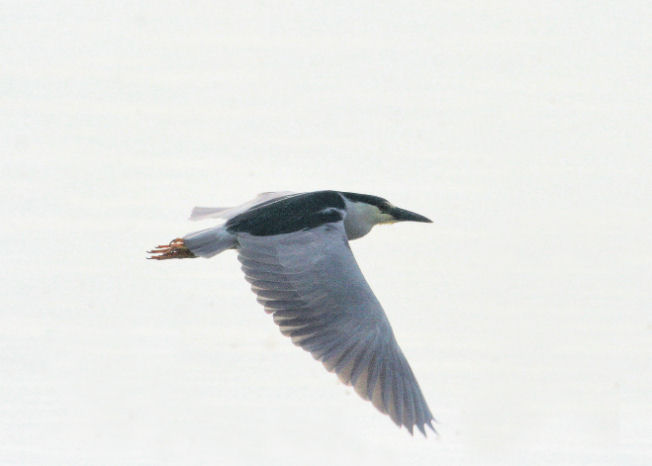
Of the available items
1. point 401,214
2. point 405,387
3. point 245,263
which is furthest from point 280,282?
point 401,214

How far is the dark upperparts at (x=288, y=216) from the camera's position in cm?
738

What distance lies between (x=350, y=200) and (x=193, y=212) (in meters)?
1.17

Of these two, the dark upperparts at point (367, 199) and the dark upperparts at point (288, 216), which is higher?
the dark upperparts at point (288, 216)

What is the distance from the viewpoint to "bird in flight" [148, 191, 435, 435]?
672 cm

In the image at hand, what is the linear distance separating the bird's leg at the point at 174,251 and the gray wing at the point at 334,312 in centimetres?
48

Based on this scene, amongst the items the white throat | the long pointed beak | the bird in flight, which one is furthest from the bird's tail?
the long pointed beak

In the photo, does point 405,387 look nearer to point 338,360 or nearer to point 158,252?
point 338,360

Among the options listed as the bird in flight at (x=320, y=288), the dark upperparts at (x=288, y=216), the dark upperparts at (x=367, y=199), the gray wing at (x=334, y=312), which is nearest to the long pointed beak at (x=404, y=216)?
the dark upperparts at (x=367, y=199)

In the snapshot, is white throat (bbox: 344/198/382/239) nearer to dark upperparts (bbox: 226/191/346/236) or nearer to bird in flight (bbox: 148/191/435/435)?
bird in flight (bbox: 148/191/435/435)

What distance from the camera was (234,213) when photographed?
802 centimetres

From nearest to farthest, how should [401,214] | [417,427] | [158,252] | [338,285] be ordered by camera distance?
[417,427]
[338,285]
[158,252]
[401,214]

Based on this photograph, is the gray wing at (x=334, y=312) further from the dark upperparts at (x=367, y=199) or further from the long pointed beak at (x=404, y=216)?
the long pointed beak at (x=404, y=216)

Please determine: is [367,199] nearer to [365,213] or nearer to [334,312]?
[365,213]

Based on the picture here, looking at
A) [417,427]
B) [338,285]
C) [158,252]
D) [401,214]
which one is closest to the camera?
[417,427]
